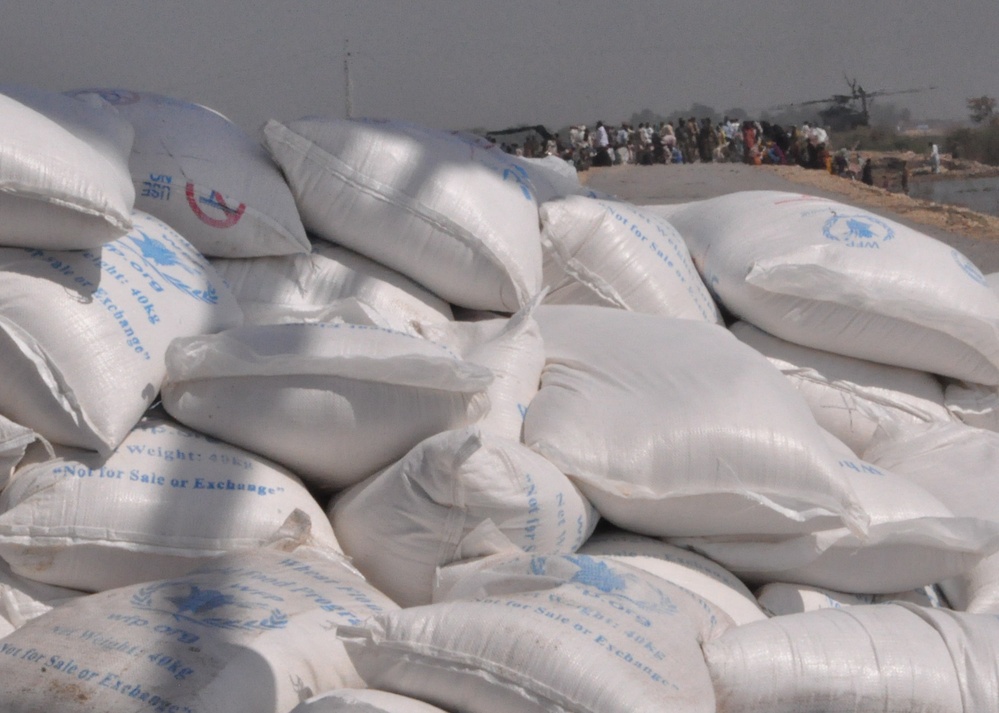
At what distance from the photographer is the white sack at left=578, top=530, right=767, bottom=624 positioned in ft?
5.76

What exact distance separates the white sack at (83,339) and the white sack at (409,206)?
51 cm

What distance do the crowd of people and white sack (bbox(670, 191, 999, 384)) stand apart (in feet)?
27.5

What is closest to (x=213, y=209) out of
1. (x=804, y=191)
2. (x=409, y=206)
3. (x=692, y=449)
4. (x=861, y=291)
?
(x=409, y=206)

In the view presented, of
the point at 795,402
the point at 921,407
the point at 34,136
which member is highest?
the point at 34,136

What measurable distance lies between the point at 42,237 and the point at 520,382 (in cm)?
83

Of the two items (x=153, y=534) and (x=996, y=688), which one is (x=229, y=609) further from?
(x=996, y=688)

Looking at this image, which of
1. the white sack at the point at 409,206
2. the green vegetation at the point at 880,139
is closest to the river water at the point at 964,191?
the green vegetation at the point at 880,139

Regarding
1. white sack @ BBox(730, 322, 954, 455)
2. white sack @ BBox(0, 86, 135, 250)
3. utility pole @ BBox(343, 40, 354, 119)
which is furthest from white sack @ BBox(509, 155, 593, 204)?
utility pole @ BBox(343, 40, 354, 119)

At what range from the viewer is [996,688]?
1.41 meters

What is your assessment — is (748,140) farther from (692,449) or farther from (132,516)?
(132,516)

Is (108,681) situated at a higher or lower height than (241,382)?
lower

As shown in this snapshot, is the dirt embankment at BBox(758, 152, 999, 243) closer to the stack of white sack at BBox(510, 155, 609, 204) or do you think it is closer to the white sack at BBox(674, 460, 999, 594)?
the stack of white sack at BBox(510, 155, 609, 204)

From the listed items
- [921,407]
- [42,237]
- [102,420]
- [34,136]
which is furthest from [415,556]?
[921,407]

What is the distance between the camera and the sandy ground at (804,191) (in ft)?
17.5
